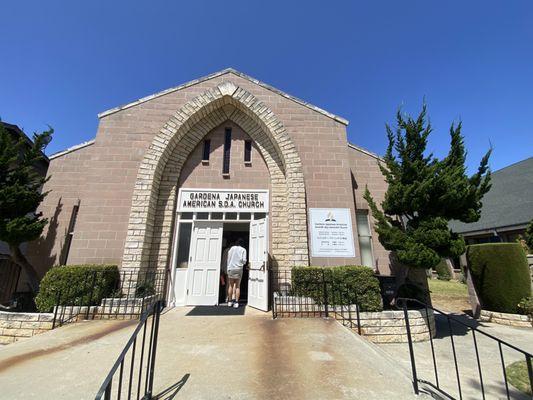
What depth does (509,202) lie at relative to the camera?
15008 millimetres

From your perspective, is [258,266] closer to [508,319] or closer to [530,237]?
[508,319]

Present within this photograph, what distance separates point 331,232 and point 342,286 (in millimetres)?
1811

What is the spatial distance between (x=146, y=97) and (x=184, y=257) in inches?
234

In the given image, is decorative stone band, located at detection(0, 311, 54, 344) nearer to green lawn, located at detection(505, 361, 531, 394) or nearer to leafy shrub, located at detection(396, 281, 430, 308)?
leafy shrub, located at detection(396, 281, 430, 308)

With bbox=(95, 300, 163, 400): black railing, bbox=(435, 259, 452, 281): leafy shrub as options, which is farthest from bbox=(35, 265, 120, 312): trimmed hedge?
bbox=(435, 259, 452, 281): leafy shrub

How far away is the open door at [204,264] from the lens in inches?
302

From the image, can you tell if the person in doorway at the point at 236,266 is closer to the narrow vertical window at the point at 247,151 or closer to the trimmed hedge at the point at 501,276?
the narrow vertical window at the point at 247,151

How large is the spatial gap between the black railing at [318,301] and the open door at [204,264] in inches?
85.8

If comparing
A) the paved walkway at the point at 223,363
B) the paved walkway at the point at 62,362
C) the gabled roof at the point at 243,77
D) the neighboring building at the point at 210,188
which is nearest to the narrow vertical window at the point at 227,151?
the neighboring building at the point at 210,188

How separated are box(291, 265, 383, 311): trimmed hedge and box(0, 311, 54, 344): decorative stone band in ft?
20.1

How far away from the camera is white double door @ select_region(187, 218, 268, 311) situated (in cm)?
747

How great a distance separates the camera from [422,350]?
633 cm

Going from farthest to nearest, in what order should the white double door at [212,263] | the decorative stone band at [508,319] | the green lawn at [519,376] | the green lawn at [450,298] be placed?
the green lawn at [450,298] → the decorative stone band at [508,319] → the white double door at [212,263] → the green lawn at [519,376]

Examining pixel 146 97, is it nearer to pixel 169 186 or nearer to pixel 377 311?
pixel 169 186
